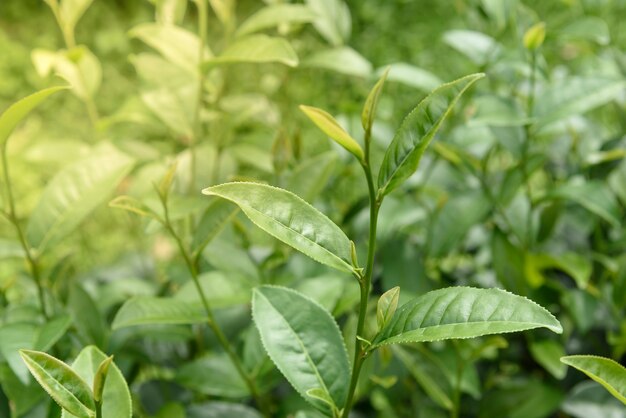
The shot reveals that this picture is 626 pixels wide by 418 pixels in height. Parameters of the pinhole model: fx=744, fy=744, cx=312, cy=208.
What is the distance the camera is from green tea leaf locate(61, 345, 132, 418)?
1.77 feet

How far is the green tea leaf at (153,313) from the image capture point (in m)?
0.62

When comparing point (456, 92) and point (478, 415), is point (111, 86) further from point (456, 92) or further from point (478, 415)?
point (456, 92)

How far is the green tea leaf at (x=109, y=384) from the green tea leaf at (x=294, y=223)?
0.16 metres

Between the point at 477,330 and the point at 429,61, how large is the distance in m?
2.12

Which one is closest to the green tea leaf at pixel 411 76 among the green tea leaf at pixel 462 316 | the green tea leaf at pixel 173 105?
the green tea leaf at pixel 173 105

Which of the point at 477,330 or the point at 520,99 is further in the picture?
the point at 520,99

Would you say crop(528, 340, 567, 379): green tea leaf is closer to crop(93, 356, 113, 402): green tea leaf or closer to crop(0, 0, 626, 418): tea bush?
crop(0, 0, 626, 418): tea bush

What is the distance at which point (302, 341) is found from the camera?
577 mm

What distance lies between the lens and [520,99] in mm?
1004

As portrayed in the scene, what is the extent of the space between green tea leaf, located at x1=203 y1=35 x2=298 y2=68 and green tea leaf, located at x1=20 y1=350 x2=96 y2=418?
34 centimetres

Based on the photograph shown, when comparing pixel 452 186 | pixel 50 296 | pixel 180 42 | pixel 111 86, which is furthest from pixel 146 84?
pixel 111 86

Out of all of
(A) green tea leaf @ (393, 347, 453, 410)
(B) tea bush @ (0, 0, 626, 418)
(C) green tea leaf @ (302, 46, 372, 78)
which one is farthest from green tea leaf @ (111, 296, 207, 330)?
(C) green tea leaf @ (302, 46, 372, 78)

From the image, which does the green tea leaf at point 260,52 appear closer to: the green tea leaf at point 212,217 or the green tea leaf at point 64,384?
the green tea leaf at point 212,217

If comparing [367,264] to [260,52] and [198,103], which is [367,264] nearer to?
[260,52]
